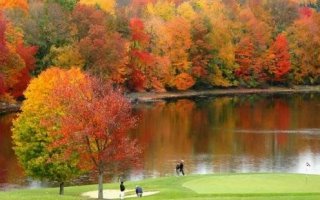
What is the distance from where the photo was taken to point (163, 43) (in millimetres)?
129500

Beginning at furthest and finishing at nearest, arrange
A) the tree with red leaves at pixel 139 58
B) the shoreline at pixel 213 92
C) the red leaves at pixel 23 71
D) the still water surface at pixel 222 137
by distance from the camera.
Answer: the tree with red leaves at pixel 139 58
the shoreline at pixel 213 92
the red leaves at pixel 23 71
the still water surface at pixel 222 137

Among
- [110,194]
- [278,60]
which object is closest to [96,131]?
[110,194]

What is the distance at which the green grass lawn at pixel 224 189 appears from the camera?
129 feet

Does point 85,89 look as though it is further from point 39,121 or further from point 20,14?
point 20,14

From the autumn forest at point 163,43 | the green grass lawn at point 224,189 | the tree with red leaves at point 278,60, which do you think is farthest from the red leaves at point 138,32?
the green grass lawn at point 224,189

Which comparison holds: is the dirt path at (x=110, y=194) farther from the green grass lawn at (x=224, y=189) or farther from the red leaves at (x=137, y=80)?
the red leaves at (x=137, y=80)

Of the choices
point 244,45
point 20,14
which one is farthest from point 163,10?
point 20,14

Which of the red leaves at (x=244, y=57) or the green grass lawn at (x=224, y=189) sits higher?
the red leaves at (x=244, y=57)

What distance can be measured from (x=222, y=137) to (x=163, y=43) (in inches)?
2101

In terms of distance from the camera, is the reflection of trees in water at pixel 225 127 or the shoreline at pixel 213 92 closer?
the reflection of trees in water at pixel 225 127

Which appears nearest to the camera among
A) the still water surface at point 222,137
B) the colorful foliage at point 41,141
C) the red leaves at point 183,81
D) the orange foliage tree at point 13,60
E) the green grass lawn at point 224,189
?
the green grass lawn at point 224,189

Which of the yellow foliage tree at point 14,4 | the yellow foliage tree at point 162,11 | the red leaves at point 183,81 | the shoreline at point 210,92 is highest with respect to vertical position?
the yellow foliage tree at point 162,11

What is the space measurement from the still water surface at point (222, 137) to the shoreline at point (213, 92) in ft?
16.2

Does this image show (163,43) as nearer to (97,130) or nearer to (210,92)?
(210,92)
